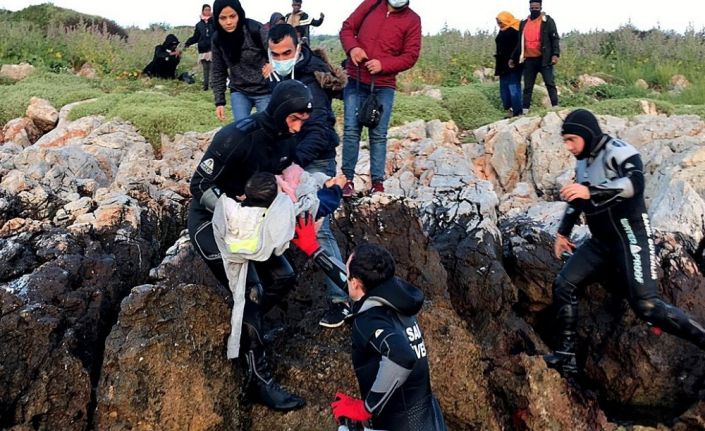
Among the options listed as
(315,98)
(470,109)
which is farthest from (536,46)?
(315,98)

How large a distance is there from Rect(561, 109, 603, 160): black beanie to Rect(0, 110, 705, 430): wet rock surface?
1601 millimetres

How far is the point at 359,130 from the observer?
7.41 m

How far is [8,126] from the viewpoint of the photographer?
14555mm

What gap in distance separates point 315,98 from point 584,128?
7.61 feet

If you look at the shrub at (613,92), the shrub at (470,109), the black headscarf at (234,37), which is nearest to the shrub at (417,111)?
the shrub at (470,109)

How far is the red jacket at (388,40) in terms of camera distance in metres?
7.46

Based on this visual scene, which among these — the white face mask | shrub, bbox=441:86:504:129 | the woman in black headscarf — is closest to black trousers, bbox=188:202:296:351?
the woman in black headscarf

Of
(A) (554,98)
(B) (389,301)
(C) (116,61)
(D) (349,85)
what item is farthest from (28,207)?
(C) (116,61)

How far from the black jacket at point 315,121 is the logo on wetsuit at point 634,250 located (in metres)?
2.59

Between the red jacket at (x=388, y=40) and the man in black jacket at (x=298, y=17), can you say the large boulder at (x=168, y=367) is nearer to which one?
the red jacket at (x=388, y=40)

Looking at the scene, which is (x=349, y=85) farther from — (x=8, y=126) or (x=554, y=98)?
(x=8, y=126)

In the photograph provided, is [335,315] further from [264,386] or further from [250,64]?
[250,64]

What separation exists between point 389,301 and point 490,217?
3.43 meters

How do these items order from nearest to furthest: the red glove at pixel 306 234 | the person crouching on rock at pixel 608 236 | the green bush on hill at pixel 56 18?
the red glove at pixel 306 234
the person crouching on rock at pixel 608 236
the green bush on hill at pixel 56 18
